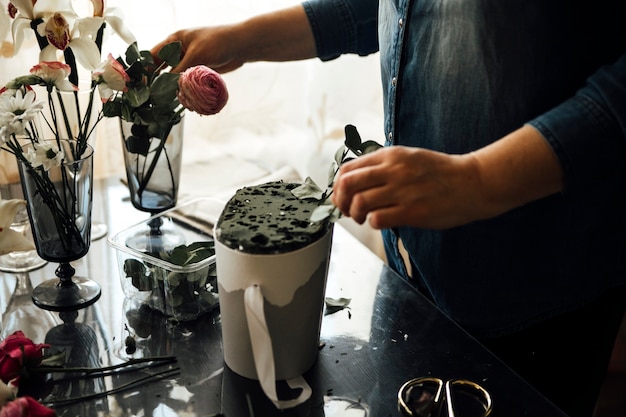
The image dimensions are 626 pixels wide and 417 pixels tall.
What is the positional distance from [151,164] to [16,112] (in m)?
0.21

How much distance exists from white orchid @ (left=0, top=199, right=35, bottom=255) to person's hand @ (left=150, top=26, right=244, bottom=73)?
0.96ft

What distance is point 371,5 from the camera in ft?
3.57

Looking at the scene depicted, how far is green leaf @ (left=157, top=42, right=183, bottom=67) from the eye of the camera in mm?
950

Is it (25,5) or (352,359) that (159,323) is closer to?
(352,359)

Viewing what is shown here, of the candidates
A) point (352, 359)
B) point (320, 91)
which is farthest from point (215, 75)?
point (320, 91)

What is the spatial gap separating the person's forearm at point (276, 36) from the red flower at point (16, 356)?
51cm

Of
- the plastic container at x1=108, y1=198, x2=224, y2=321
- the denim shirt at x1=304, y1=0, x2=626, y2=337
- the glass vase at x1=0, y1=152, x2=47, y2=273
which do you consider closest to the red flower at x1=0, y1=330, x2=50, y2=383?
the plastic container at x1=108, y1=198, x2=224, y2=321

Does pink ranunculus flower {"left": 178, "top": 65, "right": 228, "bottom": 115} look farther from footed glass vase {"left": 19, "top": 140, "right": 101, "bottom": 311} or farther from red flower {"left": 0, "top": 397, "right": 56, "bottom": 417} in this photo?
red flower {"left": 0, "top": 397, "right": 56, "bottom": 417}

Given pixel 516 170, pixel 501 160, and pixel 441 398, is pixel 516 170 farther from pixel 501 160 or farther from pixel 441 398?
pixel 441 398

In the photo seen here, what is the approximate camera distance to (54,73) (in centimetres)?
85

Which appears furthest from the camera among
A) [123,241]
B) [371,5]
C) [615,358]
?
[615,358]

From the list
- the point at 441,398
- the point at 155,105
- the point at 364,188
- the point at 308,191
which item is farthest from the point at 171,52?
the point at 441,398

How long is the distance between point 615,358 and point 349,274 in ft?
3.01

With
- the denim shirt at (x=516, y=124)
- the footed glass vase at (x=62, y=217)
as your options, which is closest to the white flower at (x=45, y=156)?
the footed glass vase at (x=62, y=217)
